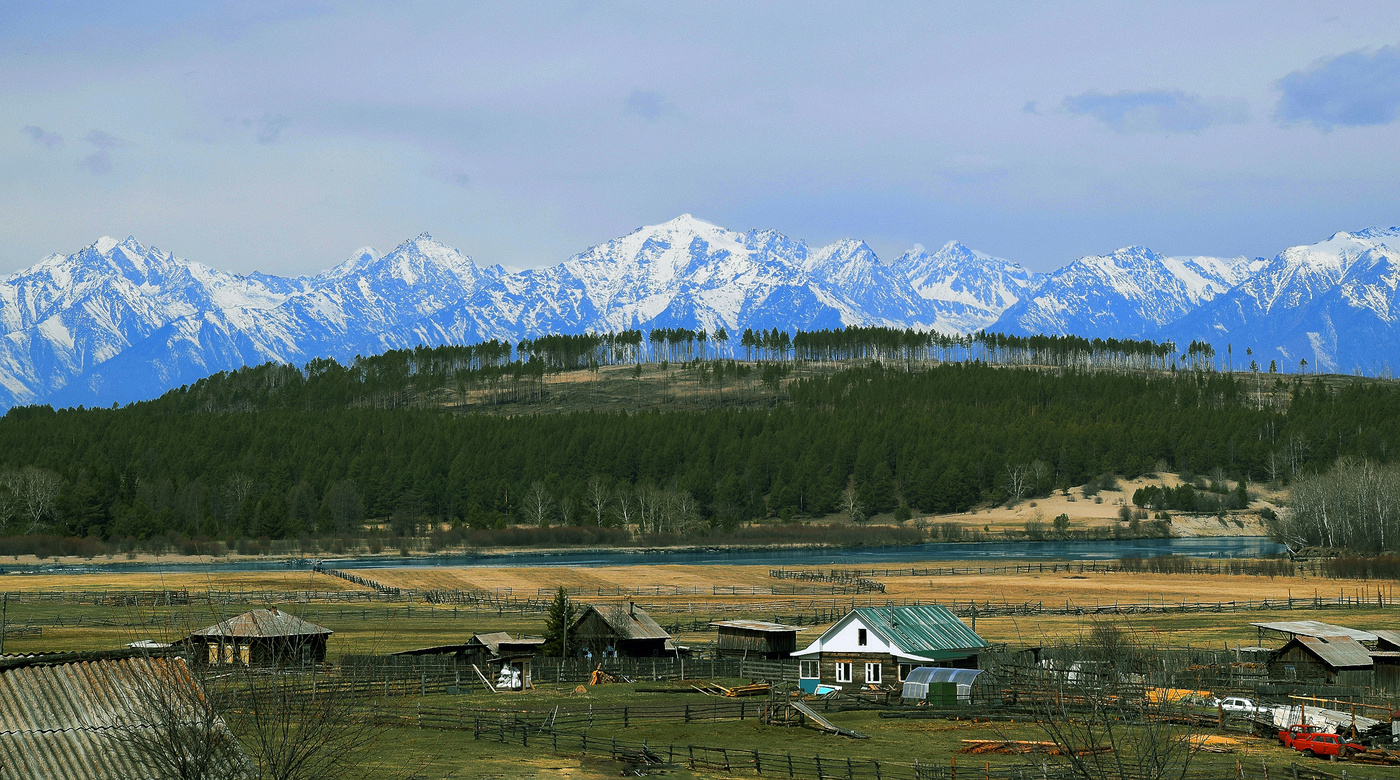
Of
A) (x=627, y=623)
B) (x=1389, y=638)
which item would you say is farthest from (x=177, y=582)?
(x=1389, y=638)

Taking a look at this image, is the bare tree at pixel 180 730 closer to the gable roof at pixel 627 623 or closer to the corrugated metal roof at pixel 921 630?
the corrugated metal roof at pixel 921 630

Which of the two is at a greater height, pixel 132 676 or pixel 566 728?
pixel 132 676

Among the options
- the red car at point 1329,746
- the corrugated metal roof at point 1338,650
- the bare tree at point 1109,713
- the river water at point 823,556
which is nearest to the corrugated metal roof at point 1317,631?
the corrugated metal roof at point 1338,650

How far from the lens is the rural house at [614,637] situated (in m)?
62.2

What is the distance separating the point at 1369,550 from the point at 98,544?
474 feet

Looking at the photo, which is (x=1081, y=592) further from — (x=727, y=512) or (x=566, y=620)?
(x=727, y=512)

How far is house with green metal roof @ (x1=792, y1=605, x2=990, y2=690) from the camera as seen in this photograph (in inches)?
2188

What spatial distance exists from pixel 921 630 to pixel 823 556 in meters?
96.7

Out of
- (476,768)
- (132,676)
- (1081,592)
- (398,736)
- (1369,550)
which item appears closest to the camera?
(132,676)

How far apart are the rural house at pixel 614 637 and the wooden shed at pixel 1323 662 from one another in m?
28.2

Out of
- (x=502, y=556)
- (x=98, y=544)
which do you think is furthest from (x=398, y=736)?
(x=98, y=544)

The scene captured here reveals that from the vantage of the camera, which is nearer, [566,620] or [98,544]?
[566,620]

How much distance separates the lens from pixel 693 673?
5938 cm

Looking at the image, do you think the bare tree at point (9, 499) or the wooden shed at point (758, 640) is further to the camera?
the bare tree at point (9, 499)
